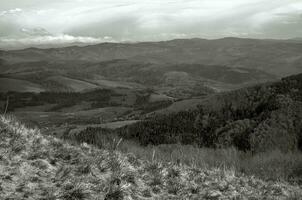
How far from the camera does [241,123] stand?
83.4 m

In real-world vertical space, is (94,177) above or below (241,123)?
above

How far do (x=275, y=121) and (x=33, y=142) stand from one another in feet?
229

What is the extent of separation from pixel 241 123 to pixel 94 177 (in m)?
76.5

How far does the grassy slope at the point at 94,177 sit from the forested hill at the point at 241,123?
166ft

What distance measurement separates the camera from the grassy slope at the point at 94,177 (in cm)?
821

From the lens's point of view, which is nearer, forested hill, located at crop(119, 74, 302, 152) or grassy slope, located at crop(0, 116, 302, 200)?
grassy slope, located at crop(0, 116, 302, 200)

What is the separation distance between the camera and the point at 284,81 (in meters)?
101

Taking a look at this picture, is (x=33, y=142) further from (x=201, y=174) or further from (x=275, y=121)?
(x=275, y=121)

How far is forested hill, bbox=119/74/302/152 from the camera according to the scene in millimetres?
70438

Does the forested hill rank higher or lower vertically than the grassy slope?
lower

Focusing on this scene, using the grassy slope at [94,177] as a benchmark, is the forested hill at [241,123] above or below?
below

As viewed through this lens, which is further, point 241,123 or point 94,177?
point 241,123

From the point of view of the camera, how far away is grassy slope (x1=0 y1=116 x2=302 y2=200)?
26.9 feet

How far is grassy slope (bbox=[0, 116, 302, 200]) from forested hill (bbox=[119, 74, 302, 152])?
50.5 m
